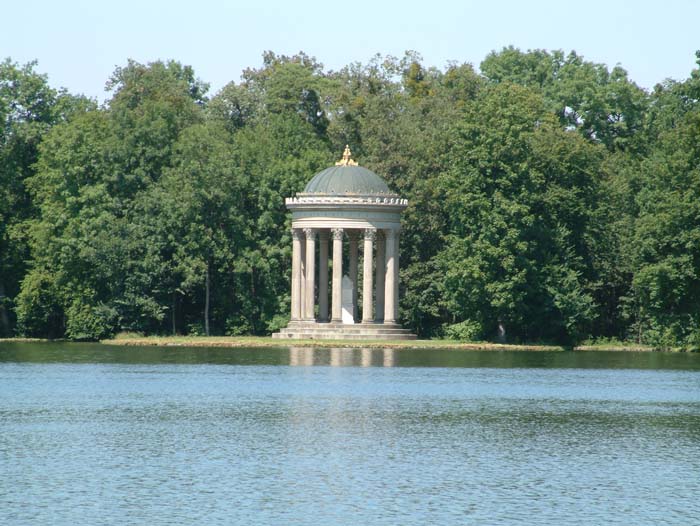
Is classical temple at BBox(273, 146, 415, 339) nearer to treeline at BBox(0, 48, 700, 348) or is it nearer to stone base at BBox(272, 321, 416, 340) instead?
stone base at BBox(272, 321, 416, 340)

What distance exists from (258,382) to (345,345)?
29.3 metres

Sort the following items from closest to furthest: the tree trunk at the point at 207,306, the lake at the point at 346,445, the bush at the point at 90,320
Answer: the lake at the point at 346,445 < the bush at the point at 90,320 < the tree trunk at the point at 207,306

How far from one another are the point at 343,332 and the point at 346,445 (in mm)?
53914

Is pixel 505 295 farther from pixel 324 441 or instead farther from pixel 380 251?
pixel 324 441

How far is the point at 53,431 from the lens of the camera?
158 feet

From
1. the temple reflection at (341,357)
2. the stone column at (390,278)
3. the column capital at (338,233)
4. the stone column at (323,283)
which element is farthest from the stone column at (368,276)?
the temple reflection at (341,357)

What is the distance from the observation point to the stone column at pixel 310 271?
329 feet

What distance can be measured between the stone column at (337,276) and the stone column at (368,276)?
1.50 meters

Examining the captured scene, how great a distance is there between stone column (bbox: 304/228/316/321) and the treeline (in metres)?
3.99

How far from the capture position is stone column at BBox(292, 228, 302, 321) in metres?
102

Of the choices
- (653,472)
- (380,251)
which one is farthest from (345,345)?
(653,472)

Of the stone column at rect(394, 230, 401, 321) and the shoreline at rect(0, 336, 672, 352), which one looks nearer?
the shoreline at rect(0, 336, 672, 352)

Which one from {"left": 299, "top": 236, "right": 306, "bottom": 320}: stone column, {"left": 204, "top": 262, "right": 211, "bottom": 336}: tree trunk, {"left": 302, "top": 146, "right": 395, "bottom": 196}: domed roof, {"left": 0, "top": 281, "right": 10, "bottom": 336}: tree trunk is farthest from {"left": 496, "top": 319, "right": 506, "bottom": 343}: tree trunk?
A: {"left": 0, "top": 281, "right": 10, "bottom": 336}: tree trunk

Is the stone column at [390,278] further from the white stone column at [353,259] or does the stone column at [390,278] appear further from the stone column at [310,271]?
the stone column at [310,271]
